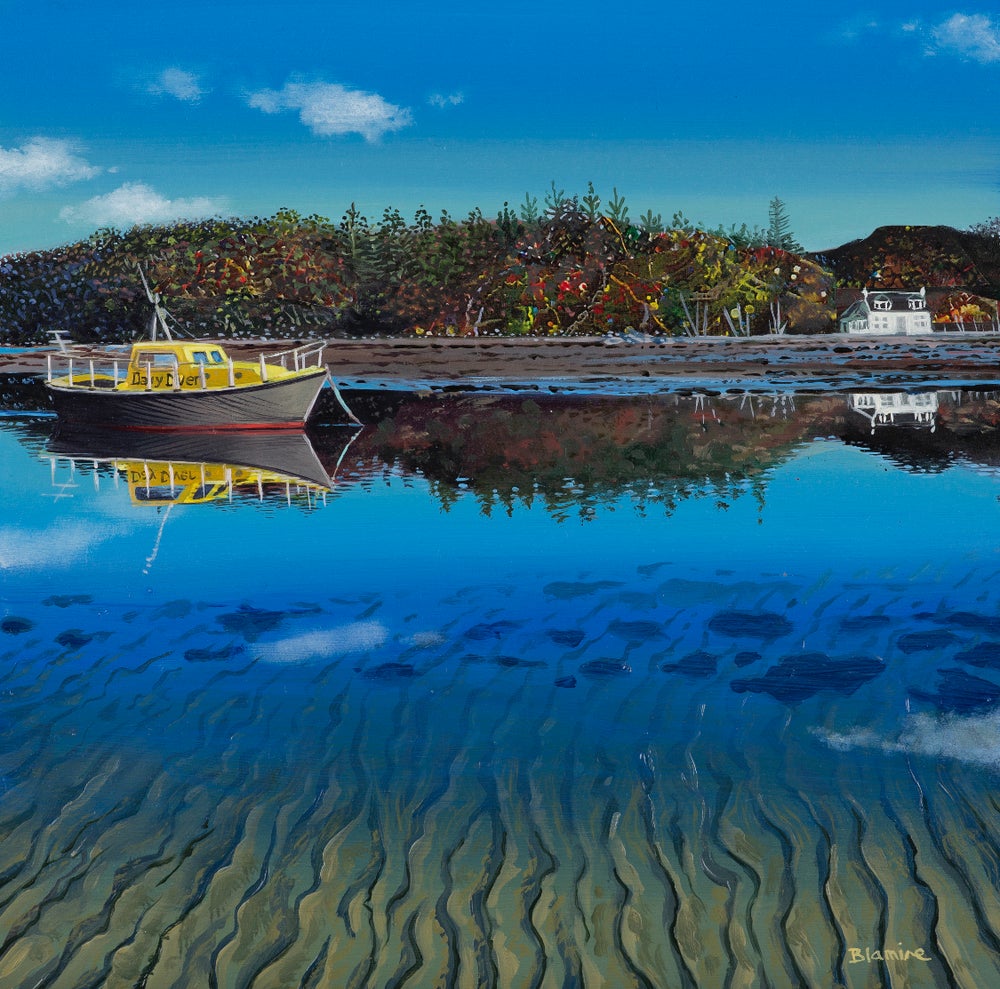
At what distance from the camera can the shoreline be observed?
42750mm

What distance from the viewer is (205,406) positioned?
2453 centimetres

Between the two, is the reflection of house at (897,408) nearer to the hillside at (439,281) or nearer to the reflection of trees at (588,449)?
the reflection of trees at (588,449)

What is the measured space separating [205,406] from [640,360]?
2457 cm

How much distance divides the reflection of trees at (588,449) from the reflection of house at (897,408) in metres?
1.02

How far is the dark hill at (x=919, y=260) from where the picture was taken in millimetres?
78062

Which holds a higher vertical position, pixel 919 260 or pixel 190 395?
pixel 919 260

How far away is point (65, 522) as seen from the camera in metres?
14.0
